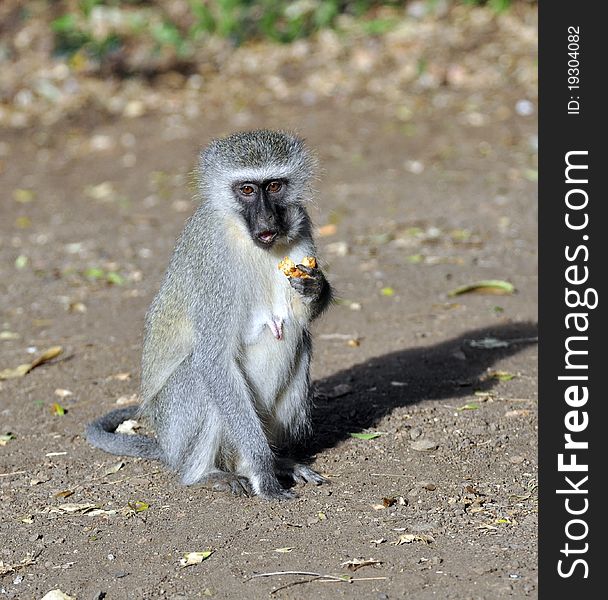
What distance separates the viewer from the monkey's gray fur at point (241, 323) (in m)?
4.94

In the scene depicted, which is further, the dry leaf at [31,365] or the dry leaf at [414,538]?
the dry leaf at [31,365]

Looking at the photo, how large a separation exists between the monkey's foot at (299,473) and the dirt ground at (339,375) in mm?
91

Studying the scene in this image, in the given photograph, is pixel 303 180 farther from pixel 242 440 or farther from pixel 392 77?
pixel 392 77

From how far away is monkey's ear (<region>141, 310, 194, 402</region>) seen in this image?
523cm

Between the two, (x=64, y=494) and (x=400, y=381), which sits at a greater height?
(x=64, y=494)

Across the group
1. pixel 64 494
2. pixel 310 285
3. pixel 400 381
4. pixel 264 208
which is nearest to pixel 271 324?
pixel 310 285

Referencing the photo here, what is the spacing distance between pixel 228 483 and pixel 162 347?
79 cm

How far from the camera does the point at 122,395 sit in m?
6.45

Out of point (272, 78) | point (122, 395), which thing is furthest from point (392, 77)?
point (122, 395)

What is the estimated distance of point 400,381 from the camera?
6309mm

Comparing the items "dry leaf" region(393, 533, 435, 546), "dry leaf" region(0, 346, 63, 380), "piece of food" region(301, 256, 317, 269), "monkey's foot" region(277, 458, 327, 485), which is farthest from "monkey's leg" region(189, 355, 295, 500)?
"dry leaf" region(0, 346, 63, 380)

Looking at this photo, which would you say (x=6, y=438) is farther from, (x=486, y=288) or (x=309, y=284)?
(x=486, y=288)

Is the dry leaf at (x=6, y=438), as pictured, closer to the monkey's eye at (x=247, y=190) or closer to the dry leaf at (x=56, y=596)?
the dry leaf at (x=56, y=596)

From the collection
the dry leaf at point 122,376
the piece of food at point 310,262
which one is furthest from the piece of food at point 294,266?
the dry leaf at point 122,376
